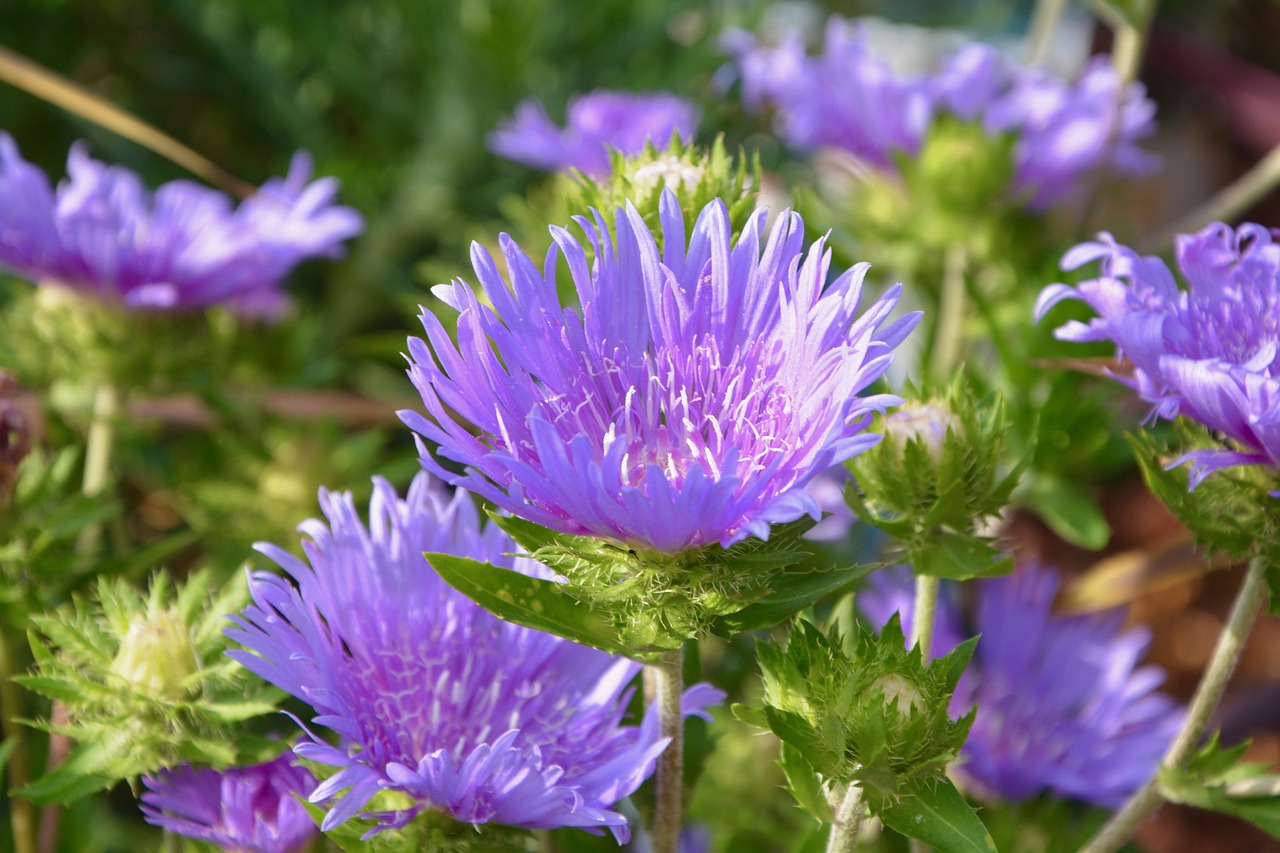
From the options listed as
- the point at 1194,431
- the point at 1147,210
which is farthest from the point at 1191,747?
the point at 1147,210

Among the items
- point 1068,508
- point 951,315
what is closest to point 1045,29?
point 951,315

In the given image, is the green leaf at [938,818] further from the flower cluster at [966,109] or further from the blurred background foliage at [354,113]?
the flower cluster at [966,109]

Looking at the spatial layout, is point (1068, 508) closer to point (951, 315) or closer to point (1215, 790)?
point (951, 315)

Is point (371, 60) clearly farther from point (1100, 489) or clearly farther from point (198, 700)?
point (198, 700)

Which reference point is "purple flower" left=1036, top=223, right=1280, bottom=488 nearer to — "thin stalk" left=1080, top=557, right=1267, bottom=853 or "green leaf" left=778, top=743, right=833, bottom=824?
"thin stalk" left=1080, top=557, right=1267, bottom=853

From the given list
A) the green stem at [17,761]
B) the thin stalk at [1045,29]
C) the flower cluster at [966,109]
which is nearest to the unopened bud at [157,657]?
the green stem at [17,761]

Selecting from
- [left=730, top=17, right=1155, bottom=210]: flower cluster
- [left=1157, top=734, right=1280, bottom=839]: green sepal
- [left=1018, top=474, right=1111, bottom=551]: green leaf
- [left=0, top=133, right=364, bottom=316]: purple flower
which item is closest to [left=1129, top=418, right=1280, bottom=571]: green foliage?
[left=1157, top=734, right=1280, bottom=839]: green sepal
